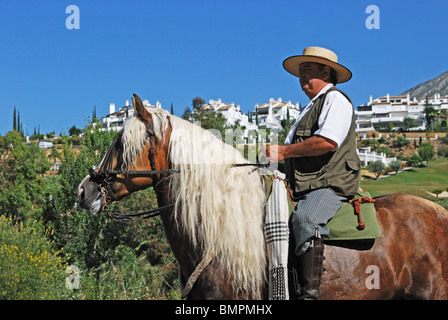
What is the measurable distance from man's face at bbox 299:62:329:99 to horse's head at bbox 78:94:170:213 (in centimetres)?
127

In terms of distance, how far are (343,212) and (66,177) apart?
17.3m

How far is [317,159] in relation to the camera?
3.52 meters

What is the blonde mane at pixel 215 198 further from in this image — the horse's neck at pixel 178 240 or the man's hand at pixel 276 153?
the man's hand at pixel 276 153

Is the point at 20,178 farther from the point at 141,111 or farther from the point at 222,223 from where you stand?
the point at 222,223

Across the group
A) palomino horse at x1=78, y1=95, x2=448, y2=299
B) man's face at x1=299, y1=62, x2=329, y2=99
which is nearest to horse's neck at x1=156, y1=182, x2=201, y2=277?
palomino horse at x1=78, y1=95, x2=448, y2=299

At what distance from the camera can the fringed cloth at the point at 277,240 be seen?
328 cm

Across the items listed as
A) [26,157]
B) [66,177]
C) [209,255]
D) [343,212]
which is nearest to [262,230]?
[209,255]

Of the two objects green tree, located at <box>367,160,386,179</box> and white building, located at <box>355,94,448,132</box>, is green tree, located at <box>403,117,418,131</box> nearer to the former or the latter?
white building, located at <box>355,94,448,132</box>

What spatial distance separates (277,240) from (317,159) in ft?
2.44

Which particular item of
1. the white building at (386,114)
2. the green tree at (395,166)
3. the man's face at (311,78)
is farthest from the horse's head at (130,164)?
the white building at (386,114)

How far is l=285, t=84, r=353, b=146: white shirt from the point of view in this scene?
11.0 feet

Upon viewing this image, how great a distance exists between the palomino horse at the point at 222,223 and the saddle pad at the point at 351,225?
137mm
